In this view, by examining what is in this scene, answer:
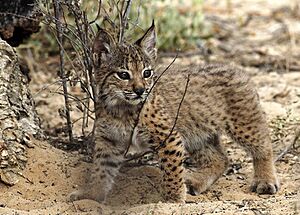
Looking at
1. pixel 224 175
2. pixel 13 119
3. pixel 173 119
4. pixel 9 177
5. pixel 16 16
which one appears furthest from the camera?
pixel 224 175

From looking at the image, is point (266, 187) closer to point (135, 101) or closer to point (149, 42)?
point (135, 101)

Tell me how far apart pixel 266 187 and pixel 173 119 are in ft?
3.40

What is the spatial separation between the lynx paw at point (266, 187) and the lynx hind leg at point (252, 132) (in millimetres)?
64

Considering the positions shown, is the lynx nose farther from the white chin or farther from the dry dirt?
the dry dirt

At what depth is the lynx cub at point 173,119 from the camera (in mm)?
6438

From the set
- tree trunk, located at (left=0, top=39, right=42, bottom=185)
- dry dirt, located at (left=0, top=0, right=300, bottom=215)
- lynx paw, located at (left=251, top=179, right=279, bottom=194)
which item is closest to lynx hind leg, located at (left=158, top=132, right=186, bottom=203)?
dry dirt, located at (left=0, top=0, right=300, bottom=215)

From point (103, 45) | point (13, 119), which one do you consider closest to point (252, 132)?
point (103, 45)

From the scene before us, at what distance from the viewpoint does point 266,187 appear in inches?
275

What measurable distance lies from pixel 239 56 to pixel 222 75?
13.0ft

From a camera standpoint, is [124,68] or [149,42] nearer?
[124,68]

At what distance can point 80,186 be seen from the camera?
684 centimetres

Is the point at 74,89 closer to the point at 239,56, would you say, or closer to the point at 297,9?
the point at 239,56

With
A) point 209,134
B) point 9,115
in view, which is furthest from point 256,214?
point 9,115

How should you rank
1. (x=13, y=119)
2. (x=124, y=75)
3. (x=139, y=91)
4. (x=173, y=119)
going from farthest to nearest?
(x=173, y=119)
(x=13, y=119)
(x=124, y=75)
(x=139, y=91)
